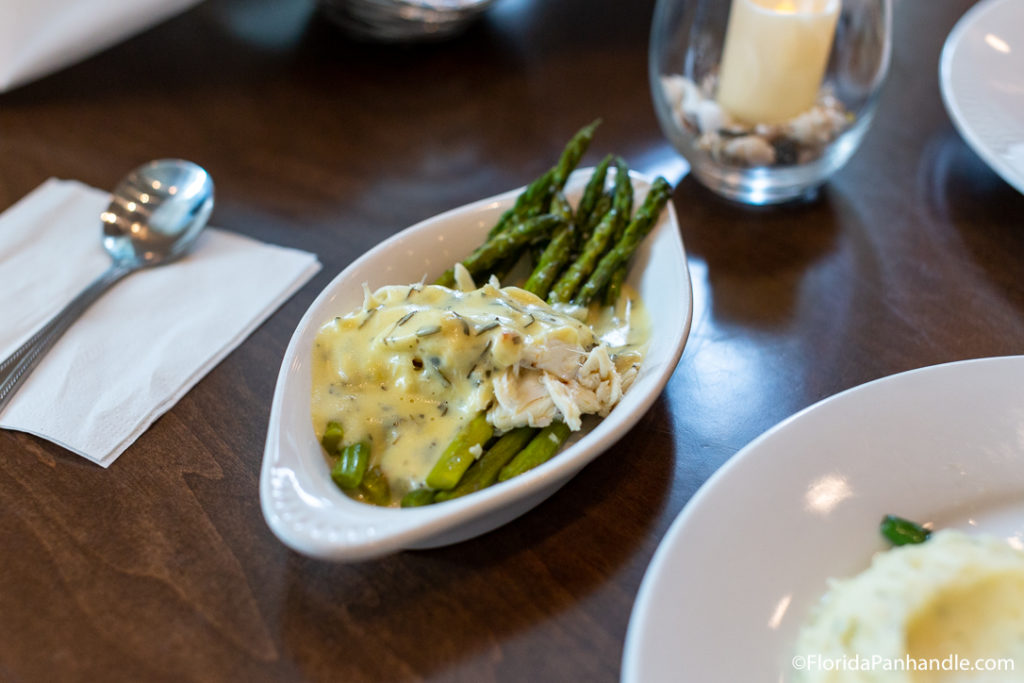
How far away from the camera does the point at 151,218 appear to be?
203 cm

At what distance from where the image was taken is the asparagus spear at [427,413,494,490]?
4.18ft

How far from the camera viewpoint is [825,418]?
4.29ft

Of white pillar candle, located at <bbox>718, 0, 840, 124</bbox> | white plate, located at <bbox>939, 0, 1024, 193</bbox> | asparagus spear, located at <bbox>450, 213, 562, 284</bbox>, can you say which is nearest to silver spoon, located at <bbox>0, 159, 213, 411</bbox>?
asparagus spear, located at <bbox>450, 213, 562, 284</bbox>

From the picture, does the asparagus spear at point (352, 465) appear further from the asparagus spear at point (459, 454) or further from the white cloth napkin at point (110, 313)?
the white cloth napkin at point (110, 313)

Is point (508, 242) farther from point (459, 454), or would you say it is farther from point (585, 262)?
point (459, 454)

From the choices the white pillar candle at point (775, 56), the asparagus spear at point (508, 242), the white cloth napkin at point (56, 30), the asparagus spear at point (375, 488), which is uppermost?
the white cloth napkin at point (56, 30)

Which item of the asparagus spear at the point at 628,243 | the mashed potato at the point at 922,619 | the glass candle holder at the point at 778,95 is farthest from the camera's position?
the glass candle holder at the point at 778,95

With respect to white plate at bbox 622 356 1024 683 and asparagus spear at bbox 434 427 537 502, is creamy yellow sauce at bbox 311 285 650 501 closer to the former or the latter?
asparagus spear at bbox 434 427 537 502

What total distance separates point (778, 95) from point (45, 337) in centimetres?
187

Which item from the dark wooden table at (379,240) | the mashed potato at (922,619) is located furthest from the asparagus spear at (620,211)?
the mashed potato at (922,619)

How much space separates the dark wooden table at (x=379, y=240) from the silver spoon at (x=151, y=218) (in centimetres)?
11

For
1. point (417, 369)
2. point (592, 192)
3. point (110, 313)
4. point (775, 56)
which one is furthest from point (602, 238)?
point (110, 313)

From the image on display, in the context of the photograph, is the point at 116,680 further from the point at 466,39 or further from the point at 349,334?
the point at 466,39

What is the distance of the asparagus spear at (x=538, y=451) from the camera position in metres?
1.33
